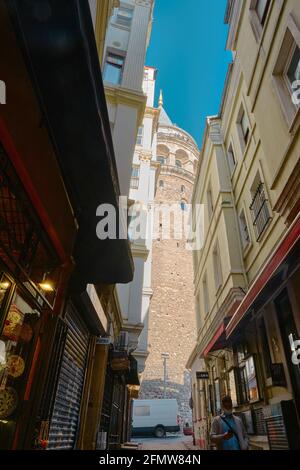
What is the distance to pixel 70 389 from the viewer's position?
5219 millimetres

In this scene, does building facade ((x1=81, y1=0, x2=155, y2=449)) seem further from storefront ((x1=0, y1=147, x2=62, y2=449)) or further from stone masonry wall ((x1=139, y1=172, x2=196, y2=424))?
stone masonry wall ((x1=139, y1=172, x2=196, y2=424))

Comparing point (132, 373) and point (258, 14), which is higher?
point (258, 14)

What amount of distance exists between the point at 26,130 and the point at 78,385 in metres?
4.88

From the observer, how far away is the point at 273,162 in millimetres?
6945

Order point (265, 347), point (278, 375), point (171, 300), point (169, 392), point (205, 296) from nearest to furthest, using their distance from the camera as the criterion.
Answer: point (278, 375), point (265, 347), point (205, 296), point (169, 392), point (171, 300)

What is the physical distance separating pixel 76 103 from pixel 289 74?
5.91 m

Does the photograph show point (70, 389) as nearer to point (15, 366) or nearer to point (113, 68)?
point (15, 366)

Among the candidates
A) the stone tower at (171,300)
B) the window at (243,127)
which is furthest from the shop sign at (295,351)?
the stone tower at (171,300)

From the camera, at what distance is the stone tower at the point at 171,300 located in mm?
30750

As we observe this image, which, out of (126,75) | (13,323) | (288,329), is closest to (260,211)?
(288,329)

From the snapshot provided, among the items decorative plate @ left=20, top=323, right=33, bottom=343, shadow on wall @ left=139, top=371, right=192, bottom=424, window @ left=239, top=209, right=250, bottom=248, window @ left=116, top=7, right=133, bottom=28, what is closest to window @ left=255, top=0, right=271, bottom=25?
window @ left=239, top=209, right=250, bottom=248

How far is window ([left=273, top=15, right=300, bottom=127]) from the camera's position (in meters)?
6.29

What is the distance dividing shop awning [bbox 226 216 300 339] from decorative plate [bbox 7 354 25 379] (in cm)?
383
